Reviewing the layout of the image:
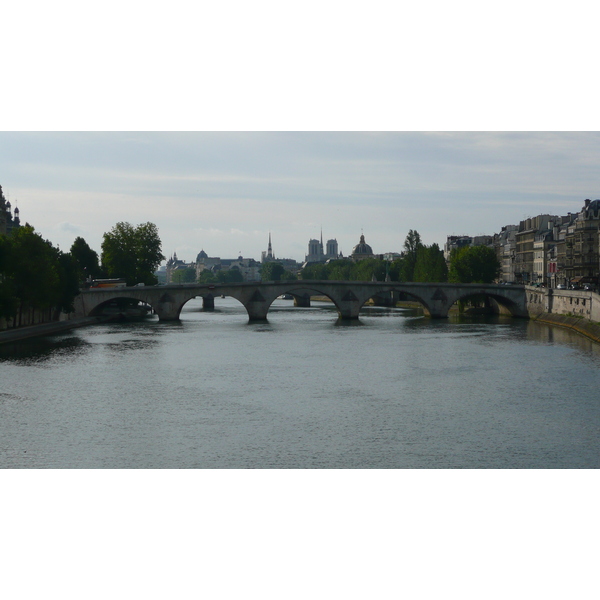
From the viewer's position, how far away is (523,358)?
44344mm

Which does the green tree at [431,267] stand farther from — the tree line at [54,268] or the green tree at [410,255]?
the tree line at [54,268]

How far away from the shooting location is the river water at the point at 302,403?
2461 cm

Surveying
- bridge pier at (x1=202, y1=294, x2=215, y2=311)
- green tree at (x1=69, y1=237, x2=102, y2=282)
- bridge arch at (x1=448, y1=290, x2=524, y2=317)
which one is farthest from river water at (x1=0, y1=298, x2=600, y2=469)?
bridge pier at (x1=202, y1=294, x2=215, y2=311)

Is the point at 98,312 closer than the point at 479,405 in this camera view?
No

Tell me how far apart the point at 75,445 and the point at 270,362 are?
19.8m

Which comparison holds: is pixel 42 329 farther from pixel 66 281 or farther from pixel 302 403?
pixel 302 403

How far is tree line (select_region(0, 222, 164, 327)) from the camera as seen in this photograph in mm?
54000

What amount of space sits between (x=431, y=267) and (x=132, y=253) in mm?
33225

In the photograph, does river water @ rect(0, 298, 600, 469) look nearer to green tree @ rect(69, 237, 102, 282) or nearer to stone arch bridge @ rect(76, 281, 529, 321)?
stone arch bridge @ rect(76, 281, 529, 321)

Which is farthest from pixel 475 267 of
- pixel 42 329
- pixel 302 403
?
pixel 302 403

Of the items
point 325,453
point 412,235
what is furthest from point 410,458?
point 412,235

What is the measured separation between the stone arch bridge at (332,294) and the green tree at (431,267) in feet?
53.9

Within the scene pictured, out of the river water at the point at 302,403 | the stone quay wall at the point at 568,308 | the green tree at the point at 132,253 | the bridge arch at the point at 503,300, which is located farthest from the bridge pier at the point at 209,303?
the river water at the point at 302,403

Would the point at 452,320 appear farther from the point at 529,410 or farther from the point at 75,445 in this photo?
the point at 75,445
